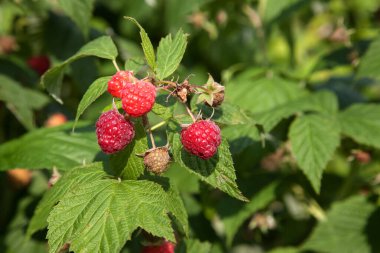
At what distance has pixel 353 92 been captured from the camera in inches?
105

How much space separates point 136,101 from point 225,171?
0.29 metres

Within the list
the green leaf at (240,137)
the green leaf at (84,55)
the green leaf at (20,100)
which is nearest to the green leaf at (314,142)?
the green leaf at (240,137)

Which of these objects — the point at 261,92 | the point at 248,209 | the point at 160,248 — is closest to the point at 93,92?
the point at 160,248

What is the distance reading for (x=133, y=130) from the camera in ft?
4.38

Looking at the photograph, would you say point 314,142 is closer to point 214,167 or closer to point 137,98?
point 214,167

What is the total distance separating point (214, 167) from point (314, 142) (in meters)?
0.71

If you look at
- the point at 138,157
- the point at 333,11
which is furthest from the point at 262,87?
the point at 333,11

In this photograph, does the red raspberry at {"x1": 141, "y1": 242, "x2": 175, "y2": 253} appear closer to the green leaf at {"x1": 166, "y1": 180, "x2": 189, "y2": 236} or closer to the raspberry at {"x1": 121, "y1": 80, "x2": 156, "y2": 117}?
the green leaf at {"x1": 166, "y1": 180, "x2": 189, "y2": 236}

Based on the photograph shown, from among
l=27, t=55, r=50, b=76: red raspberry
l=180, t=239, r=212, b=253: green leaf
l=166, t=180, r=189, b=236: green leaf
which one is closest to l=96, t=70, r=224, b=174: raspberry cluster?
l=166, t=180, r=189, b=236: green leaf

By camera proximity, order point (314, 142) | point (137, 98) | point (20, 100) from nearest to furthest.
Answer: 1. point (137, 98)
2. point (314, 142)
3. point (20, 100)

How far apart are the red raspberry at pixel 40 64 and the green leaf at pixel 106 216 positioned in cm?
134

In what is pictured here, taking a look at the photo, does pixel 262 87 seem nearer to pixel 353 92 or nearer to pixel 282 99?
pixel 282 99

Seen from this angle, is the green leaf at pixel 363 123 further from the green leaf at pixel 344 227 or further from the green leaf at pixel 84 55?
the green leaf at pixel 84 55

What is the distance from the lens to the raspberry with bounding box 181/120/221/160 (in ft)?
4.19
